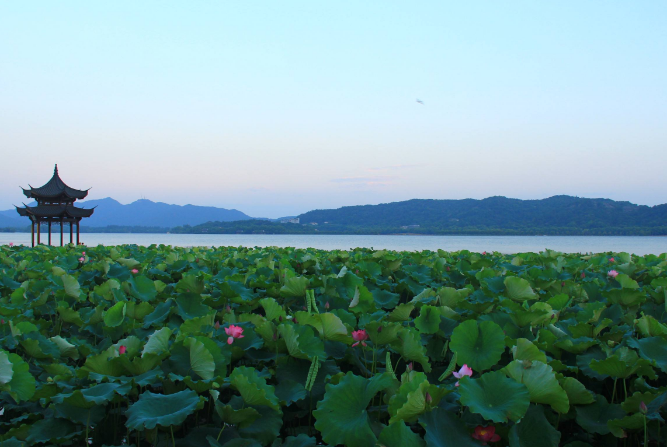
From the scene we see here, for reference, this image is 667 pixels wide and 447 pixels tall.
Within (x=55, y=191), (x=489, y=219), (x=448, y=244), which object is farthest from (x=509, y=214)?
(x=55, y=191)

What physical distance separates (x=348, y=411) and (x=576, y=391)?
793 mm

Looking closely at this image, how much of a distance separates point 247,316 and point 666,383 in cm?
184

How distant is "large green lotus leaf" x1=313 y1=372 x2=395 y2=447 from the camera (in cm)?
134

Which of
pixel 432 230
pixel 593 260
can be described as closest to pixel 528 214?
pixel 432 230

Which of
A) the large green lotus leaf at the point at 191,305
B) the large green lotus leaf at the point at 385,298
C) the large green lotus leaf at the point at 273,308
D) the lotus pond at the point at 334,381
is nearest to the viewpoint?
the lotus pond at the point at 334,381

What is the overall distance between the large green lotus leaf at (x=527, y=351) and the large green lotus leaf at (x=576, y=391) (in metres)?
0.11

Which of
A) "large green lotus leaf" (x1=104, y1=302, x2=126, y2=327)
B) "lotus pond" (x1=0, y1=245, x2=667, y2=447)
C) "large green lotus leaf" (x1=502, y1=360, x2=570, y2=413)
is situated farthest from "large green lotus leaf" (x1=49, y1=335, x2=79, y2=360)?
"large green lotus leaf" (x1=502, y1=360, x2=570, y2=413)

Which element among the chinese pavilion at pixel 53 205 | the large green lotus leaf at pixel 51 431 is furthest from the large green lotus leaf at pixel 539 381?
the chinese pavilion at pixel 53 205

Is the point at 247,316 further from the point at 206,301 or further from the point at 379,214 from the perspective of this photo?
the point at 379,214

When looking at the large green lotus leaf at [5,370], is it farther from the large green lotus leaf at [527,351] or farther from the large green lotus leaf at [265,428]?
the large green lotus leaf at [527,351]

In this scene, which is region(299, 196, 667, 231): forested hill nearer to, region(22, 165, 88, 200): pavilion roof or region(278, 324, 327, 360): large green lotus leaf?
region(22, 165, 88, 200): pavilion roof

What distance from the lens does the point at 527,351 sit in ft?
5.20

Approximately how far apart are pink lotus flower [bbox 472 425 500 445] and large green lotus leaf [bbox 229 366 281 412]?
2.00 feet

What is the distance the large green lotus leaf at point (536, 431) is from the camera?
143 cm
